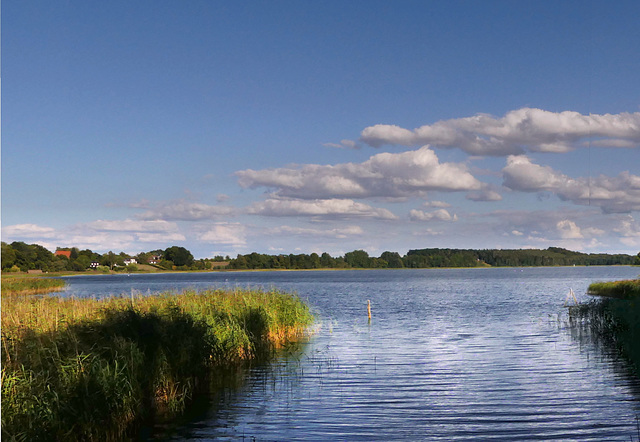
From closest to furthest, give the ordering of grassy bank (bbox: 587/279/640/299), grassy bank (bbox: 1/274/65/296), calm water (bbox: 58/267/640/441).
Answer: calm water (bbox: 58/267/640/441) → grassy bank (bbox: 587/279/640/299) → grassy bank (bbox: 1/274/65/296)

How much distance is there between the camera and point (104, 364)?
15711 millimetres

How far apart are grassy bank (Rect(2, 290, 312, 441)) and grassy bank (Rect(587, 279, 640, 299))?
35.3m

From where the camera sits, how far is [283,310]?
1320 inches

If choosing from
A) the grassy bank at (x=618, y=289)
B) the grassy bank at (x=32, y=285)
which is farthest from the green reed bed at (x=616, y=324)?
the grassy bank at (x=32, y=285)

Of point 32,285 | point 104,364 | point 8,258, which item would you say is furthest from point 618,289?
point 8,258

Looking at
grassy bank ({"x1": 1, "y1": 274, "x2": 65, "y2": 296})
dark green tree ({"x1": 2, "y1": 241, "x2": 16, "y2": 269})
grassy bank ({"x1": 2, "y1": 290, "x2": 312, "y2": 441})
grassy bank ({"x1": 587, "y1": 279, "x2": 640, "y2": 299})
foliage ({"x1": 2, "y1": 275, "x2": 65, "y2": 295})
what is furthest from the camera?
dark green tree ({"x1": 2, "y1": 241, "x2": 16, "y2": 269})

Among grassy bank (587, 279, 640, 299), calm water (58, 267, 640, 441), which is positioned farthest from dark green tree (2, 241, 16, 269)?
calm water (58, 267, 640, 441)

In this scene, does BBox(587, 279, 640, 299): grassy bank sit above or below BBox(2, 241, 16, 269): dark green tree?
below

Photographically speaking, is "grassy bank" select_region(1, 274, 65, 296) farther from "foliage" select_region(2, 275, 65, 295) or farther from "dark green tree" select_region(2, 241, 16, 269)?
"dark green tree" select_region(2, 241, 16, 269)

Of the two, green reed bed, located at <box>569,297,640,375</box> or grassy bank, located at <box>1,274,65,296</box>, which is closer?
green reed bed, located at <box>569,297,640,375</box>

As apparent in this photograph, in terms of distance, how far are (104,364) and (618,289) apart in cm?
5356

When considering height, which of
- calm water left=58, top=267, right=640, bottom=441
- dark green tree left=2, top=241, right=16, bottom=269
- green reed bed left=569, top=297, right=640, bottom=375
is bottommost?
calm water left=58, top=267, right=640, bottom=441

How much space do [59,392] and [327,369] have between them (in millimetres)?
Result: 11896

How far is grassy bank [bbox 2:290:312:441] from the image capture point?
13.1m
